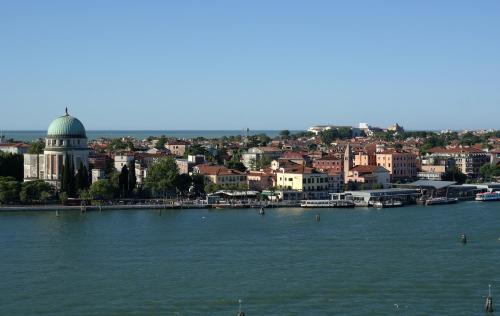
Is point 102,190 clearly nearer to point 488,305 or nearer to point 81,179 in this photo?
point 81,179

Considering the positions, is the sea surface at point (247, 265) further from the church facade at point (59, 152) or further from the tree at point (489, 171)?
the tree at point (489, 171)

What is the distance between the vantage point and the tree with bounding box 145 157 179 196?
2620 centimetres

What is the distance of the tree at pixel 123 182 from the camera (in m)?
25.5

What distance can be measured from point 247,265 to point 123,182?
12133 mm

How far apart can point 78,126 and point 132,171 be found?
2.29 m

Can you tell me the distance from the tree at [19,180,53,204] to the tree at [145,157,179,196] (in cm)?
313

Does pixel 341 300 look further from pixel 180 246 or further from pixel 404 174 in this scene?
pixel 404 174

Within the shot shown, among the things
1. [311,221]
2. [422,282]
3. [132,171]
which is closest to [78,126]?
[132,171]

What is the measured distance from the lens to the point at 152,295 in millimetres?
11828

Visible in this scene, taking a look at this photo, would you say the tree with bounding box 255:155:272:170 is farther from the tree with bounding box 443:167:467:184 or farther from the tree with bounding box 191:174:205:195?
the tree with bounding box 443:167:467:184

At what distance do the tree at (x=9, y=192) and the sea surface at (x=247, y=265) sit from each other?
107 inches

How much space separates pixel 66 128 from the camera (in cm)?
2652

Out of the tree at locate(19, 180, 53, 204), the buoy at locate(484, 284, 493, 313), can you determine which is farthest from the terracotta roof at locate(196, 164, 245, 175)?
the buoy at locate(484, 284, 493, 313)

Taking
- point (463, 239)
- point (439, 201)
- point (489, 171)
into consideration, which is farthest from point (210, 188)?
point (489, 171)
